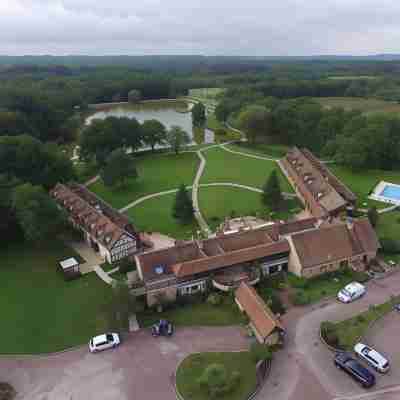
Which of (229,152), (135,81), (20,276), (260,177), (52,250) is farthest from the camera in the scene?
(135,81)

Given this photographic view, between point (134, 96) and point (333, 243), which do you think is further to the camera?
point (134, 96)

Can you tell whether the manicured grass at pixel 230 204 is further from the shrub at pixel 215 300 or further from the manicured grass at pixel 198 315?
the manicured grass at pixel 198 315

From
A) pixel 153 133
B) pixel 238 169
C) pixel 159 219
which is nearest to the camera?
pixel 159 219

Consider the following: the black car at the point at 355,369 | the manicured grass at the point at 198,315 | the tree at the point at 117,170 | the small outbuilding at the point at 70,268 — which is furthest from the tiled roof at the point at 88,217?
the black car at the point at 355,369

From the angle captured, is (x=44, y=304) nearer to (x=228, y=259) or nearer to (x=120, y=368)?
(x=120, y=368)

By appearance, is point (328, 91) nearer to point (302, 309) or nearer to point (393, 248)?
point (393, 248)

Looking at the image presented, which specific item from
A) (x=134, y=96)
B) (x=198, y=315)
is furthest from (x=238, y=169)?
(x=134, y=96)

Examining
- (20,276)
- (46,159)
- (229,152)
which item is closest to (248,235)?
(20,276)
